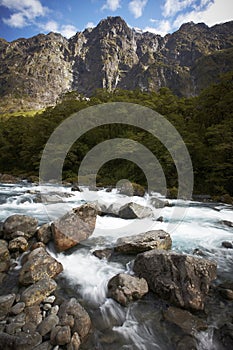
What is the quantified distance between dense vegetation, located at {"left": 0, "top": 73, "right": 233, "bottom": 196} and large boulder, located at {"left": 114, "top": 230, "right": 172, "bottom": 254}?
10395mm

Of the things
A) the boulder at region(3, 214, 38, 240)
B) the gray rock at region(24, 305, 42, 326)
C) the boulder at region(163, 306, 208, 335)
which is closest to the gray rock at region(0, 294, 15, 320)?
the gray rock at region(24, 305, 42, 326)

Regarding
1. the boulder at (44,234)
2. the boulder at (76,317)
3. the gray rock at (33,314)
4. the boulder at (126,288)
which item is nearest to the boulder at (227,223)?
the boulder at (126,288)

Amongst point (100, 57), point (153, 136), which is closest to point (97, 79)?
point (100, 57)

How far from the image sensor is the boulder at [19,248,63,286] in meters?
4.59

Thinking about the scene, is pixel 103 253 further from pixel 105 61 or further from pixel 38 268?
pixel 105 61

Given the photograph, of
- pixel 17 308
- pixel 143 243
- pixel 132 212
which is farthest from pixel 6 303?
pixel 132 212

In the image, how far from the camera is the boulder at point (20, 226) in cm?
643

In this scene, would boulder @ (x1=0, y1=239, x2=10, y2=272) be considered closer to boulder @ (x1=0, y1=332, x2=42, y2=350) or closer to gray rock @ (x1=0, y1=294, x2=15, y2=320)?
gray rock @ (x1=0, y1=294, x2=15, y2=320)

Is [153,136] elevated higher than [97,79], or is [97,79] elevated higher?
[97,79]

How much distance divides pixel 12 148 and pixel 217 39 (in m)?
135

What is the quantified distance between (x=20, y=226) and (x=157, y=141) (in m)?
14.7

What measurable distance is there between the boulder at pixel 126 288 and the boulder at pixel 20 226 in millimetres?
3208

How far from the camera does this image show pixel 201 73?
81625mm

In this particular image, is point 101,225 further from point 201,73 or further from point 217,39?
point 217,39
